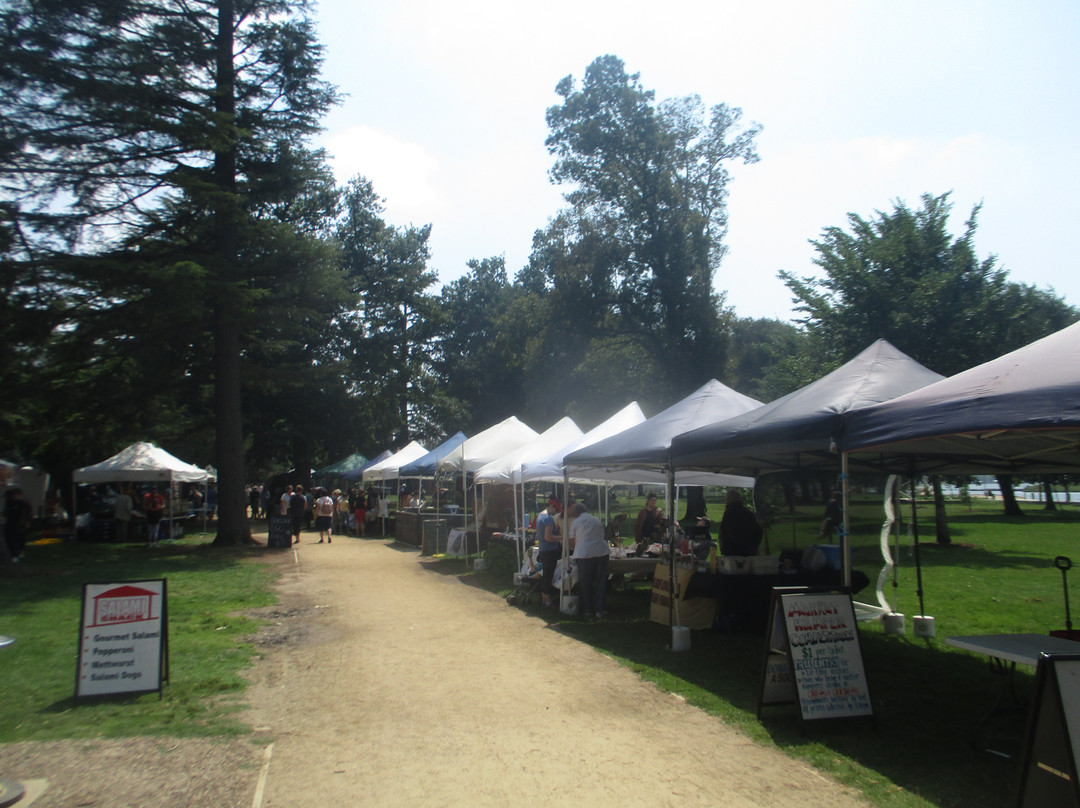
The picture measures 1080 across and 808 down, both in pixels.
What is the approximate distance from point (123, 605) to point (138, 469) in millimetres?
18360

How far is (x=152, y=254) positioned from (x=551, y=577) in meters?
15.0

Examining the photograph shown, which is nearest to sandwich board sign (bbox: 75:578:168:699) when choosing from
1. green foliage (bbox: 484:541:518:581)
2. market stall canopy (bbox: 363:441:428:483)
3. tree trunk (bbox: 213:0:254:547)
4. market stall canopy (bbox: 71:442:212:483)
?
green foliage (bbox: 484:541:518:581)

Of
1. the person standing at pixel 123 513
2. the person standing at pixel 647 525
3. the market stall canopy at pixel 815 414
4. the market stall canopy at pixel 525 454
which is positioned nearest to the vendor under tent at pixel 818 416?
the market stall canopy at pixel 815 414

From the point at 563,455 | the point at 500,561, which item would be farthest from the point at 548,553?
the point at 500,561

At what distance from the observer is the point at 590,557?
11.1 meters

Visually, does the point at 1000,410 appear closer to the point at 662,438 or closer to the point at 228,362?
the point at 662,438

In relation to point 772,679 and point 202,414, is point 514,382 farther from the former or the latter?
point 772,679

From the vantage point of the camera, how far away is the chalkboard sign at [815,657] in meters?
6.06

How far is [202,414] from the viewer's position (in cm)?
3419

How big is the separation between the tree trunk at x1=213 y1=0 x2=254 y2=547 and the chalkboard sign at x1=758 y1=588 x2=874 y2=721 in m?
18.7

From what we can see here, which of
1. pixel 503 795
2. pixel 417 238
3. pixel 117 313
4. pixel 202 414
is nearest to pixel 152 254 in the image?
pixel 117 313

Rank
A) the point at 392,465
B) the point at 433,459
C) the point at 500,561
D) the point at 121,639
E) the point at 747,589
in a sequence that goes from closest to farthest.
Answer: the point at 121,639, the point at 747,589, the point at 500,561, the point at 433,459, the point at 392,465

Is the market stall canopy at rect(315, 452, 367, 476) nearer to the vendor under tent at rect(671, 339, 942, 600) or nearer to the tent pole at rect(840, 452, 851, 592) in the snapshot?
the vendor under tent at rect(671, 339, 942, 600)

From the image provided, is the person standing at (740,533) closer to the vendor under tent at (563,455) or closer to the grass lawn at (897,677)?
the grass lawn at (897,677)
